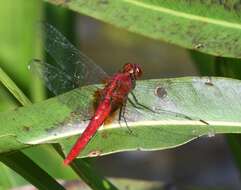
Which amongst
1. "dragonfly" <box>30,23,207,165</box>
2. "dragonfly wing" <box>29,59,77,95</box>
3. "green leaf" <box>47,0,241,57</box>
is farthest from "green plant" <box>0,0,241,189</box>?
"dragonfly wing" <box>29,59,77,95</box>

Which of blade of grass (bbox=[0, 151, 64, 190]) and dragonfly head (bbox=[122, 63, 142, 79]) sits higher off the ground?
blade of grass (bbox=[0, 151, 64, 190])

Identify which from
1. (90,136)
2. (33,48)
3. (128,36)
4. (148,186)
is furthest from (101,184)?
(128,36)

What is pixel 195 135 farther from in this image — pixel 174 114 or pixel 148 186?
pixel 148 186

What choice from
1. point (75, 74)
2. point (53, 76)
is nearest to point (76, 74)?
point (75, 74)

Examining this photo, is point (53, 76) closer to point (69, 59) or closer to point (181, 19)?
point (69, 59)

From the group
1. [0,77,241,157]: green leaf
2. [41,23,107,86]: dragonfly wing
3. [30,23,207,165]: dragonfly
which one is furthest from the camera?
[41,23,107,86]: dragonfly wing

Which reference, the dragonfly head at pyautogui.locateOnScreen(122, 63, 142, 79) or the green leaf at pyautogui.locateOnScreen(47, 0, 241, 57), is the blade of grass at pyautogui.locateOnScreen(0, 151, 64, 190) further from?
the dragonfly head at pyautogui.locateOnScreen(122, 63, 142, 79)
